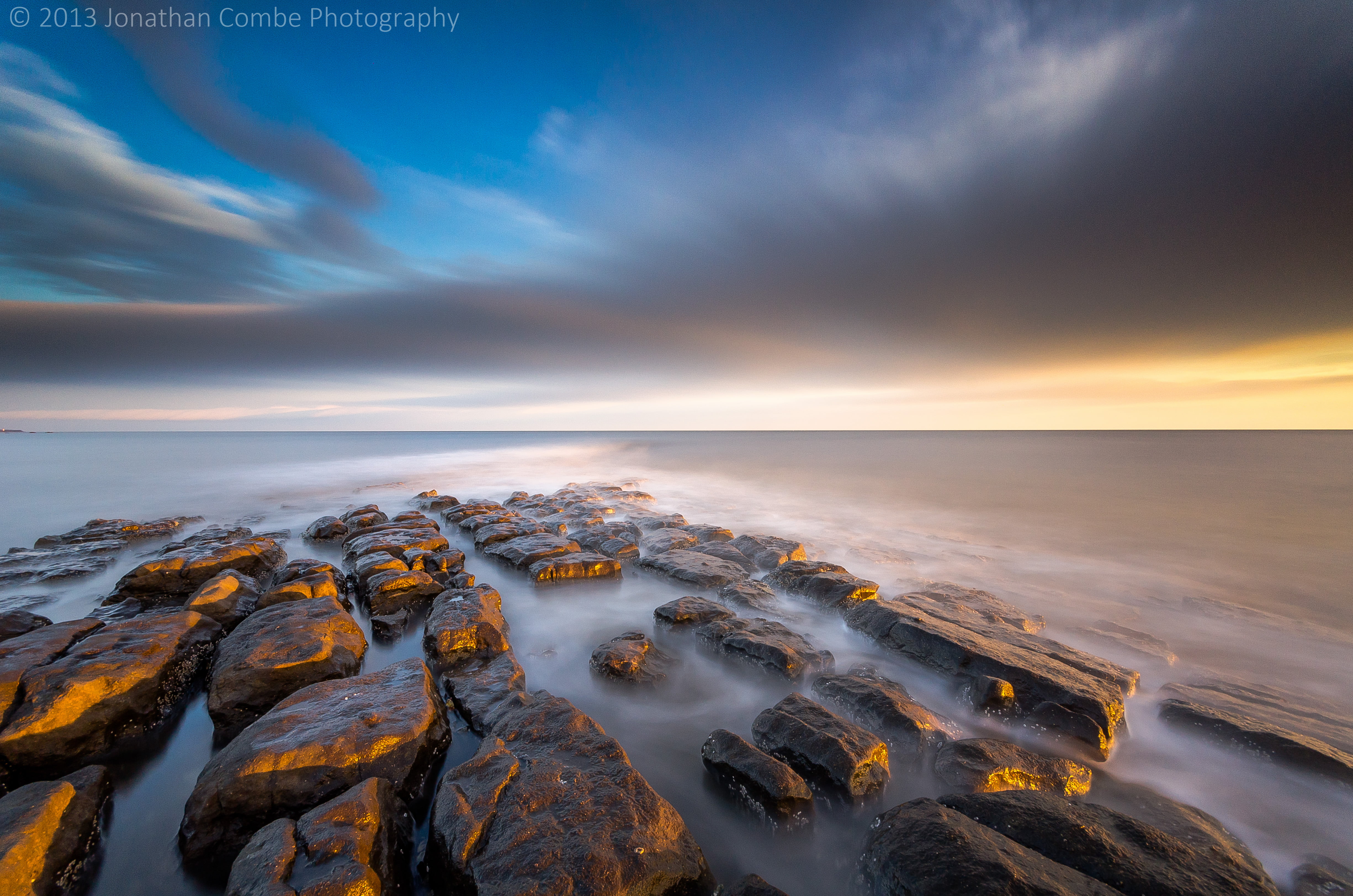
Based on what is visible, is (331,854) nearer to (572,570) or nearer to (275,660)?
(275,660)

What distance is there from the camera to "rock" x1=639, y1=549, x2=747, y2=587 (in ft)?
23.5

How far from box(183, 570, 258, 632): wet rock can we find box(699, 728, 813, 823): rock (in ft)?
17.2

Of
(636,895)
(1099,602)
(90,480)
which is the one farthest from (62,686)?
(90,480)

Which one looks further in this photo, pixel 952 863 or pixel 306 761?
pixel 306 761

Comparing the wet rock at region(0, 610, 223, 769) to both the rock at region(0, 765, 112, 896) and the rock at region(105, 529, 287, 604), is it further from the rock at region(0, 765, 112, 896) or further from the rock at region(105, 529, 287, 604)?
the rock at region(105, 529, 287, 604)

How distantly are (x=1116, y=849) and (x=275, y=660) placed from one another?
570 centimetres

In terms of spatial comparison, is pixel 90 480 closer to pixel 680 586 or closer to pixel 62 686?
pixel 62 686

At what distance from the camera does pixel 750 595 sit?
657 cm

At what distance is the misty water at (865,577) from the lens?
3.16 meters

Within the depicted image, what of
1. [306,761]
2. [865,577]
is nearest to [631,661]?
[306,761]

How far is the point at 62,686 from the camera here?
3.37 meters

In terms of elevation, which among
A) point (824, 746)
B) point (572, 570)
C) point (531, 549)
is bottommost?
point (572, 570)

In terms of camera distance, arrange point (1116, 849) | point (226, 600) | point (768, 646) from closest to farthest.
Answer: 1. point (1116, 849)
2. point (768, 646)
3. point (226, 600)

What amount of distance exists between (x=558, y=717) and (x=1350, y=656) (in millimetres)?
9755
